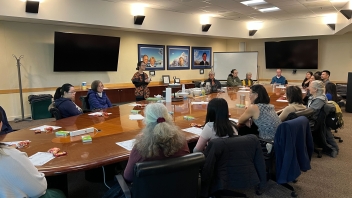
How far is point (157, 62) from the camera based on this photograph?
321 inches

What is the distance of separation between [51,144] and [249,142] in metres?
1.56

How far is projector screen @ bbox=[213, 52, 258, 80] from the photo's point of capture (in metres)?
9.36

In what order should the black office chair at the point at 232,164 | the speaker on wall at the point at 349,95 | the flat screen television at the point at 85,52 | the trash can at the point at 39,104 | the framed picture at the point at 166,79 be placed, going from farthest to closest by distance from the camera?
the framed picture at the point at 166,79, the speaker on wall at the point at 349,95, the flat screen television at the point at 85,52, the trash can at the point at 39,104, the black office chair at the point at 232,164

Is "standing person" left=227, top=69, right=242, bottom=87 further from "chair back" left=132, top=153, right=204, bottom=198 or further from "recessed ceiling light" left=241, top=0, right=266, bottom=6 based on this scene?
"chair back" left=132, top=153, right=204, bottom=198

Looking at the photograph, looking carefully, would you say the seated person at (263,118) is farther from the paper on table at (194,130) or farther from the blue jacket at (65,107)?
the blue jacket at (65,107)

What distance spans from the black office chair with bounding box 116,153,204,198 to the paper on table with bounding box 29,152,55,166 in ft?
1.91

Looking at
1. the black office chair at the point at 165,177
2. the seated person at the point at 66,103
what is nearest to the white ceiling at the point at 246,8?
the seated person at the point at 66,103

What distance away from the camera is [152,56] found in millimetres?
8023

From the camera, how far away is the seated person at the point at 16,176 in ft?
4.59

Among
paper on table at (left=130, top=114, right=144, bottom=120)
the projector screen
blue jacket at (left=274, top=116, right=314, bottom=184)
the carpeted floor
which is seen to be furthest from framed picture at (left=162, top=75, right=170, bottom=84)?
blue jacket at (left=274, top=116, right=314, bottom=184)

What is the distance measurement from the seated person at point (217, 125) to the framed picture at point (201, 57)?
7.16m

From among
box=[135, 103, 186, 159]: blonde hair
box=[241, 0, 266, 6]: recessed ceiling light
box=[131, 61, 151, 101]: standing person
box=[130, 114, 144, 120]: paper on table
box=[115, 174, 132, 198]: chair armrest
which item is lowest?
box=[115, 174, 132, 198]: chair armrest

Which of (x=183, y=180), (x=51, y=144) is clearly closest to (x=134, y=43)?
(x=51, y=144)

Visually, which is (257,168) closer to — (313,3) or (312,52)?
(313,3)
